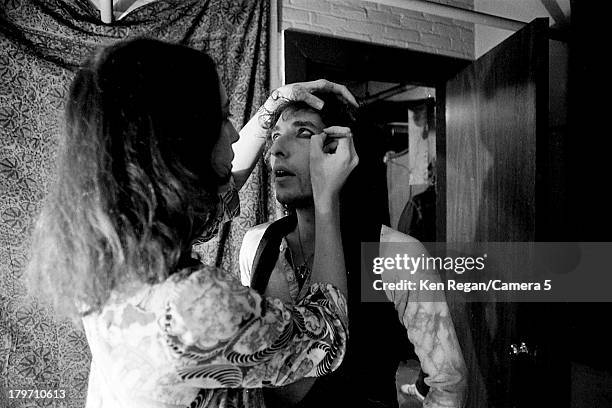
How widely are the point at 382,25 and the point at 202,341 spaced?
2098mm

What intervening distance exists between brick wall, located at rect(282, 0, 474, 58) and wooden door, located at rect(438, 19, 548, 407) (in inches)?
11.6

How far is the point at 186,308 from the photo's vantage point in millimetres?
627

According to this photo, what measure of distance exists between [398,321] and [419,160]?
7.99 ft

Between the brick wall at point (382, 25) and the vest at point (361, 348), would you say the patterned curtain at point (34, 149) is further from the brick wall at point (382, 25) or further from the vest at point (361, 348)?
the vest at point (361, 348)

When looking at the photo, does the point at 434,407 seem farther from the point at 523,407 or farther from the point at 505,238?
the point at 505,238

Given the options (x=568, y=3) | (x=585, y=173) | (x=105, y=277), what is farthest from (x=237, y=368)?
(x=568, y=3)

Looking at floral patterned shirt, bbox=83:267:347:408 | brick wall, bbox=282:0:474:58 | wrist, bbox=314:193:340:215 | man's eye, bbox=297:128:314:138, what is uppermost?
brick wall, bbox=282:0:474:58

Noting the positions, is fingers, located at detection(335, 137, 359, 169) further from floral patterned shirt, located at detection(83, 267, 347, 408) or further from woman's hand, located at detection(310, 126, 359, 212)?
floral patterned shirt, located at detection(83, 267, 347, 408)

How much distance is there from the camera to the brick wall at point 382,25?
84.8 inches

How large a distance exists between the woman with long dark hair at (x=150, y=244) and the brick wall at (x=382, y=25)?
5.13 feet

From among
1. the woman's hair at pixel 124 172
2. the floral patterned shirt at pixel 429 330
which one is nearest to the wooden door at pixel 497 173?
the floral patterned shirt at pixel 429 330

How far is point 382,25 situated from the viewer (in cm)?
235

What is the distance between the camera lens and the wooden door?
1.62m

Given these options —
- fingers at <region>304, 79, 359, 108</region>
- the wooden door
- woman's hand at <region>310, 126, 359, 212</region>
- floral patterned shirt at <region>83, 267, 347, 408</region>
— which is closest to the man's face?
fingers at <region>304, 79, 359, 108</region>
